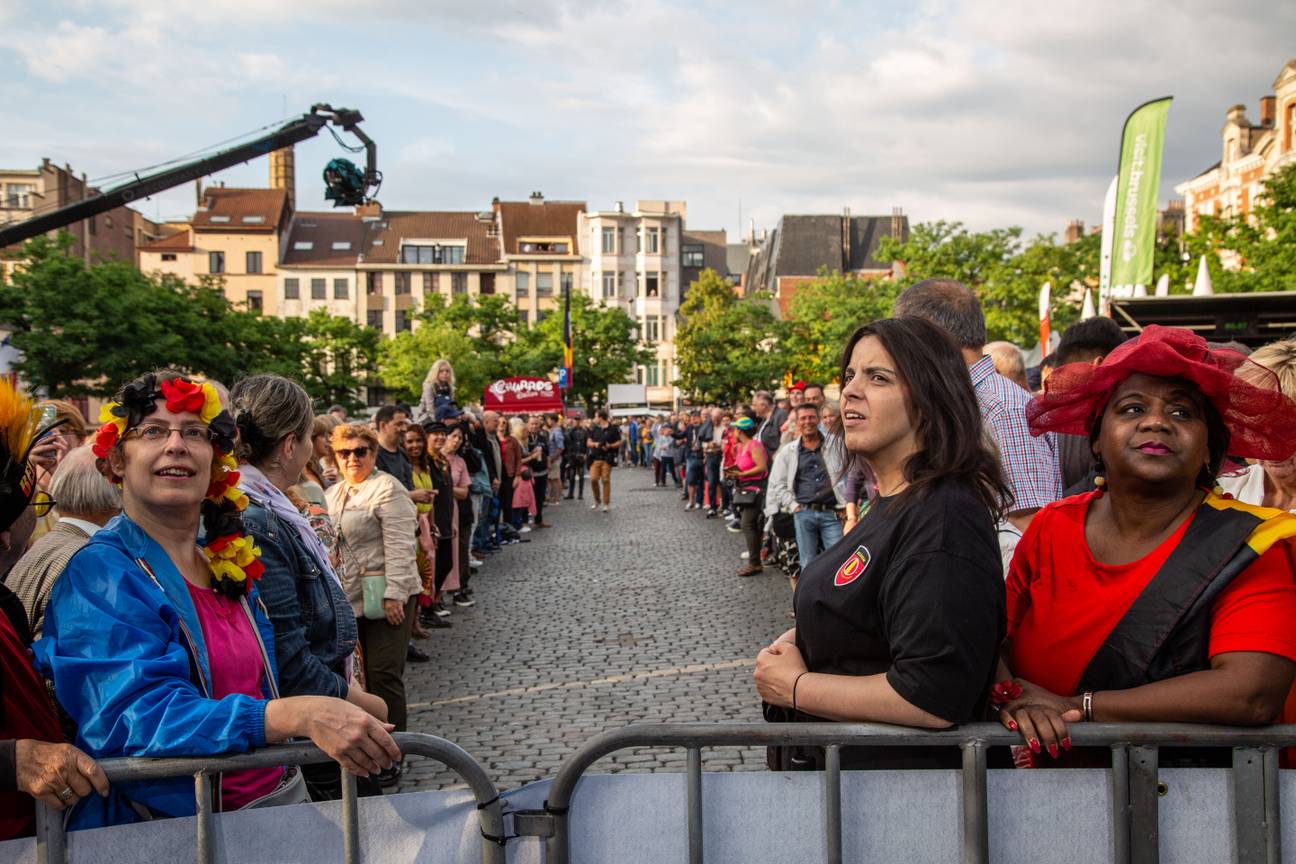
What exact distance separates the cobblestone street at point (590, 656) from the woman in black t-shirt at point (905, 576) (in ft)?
10.8

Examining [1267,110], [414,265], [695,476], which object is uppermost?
[1267,110]

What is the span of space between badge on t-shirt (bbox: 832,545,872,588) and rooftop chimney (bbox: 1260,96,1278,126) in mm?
62009

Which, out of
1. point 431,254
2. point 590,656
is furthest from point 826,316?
point 431,254

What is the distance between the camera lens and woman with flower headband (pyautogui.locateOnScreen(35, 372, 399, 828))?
244 centimetres

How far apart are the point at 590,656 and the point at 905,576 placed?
711cm

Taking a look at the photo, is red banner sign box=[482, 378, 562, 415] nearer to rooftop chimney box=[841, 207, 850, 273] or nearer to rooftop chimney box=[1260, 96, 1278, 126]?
rooftop chimney box=[1260, 96, 1278, 126]

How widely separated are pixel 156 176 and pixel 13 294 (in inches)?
407

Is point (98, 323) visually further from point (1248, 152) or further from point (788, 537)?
point (1248, 152)

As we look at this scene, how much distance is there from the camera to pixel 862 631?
2.43m

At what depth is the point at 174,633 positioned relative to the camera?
8.62 feet

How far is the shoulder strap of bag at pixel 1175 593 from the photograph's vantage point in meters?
2.39

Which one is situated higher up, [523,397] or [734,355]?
[734,355]

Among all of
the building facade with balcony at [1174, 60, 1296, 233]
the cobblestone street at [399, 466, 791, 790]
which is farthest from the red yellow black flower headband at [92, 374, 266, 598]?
the building facade with balcony at [1174, 60, 1296, 233]

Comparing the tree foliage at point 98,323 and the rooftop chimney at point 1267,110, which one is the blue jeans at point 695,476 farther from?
the rooftop chimney at point 1267,110
